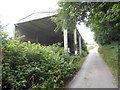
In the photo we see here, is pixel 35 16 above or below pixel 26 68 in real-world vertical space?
above

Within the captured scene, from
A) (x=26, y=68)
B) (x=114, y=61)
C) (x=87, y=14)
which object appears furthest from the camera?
(x=114, y=61)

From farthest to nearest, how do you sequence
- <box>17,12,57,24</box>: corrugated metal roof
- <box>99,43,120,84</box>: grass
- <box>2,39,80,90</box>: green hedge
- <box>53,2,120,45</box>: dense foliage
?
A: <box>17,12,57,24</box>: corrugated metal roof, <box>99,43,120,84</box>: grass, <box>53,2,120,45</box>: dense foliage, <box>2,39,80,90</box>: green hedge

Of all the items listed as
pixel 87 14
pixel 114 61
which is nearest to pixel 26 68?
pixel 87 14

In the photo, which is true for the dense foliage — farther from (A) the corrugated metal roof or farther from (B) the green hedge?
(A) the corrugated metal roof

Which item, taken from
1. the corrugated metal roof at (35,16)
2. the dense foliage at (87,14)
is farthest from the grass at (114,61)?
the corrugated metal roof at (35,16)

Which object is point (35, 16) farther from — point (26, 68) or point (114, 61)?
point (26, 68)

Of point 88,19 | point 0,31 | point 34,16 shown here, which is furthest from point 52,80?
point 34,16

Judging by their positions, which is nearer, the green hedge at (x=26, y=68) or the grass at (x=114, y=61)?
the green hedge at (x=26, y=68)

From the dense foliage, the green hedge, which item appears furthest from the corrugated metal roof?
the green hedge

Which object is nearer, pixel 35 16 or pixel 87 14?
pixel 87 14

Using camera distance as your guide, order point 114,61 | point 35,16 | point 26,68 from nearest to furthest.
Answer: point 26,68 < point 114,61 < point 35,16

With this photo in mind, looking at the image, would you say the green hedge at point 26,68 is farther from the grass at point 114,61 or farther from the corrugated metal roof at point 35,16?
the corrugated metal roof at point 35,16

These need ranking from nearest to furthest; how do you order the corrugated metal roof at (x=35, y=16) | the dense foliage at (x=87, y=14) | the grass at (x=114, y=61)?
the dense foliage at (x=87, y=14) → the grass at (x=114, y=61) → the corrugated metal roof at (x=35, y=16)

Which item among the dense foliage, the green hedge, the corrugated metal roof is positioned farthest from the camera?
the corrugated metal roof
